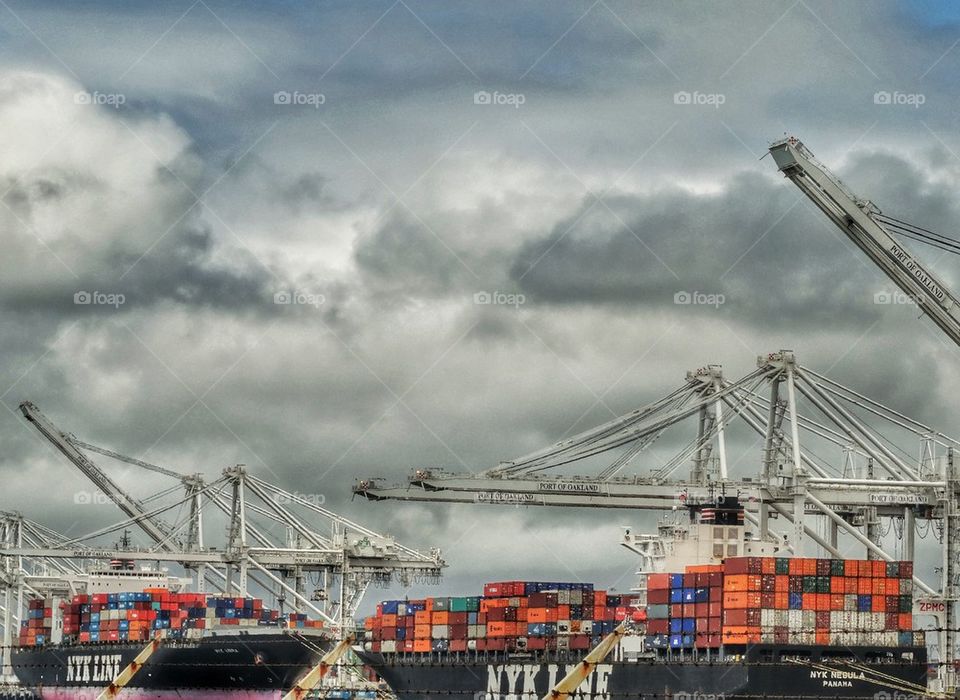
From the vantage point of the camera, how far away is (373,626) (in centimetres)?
8662

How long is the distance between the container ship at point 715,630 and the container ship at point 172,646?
19.6 metres

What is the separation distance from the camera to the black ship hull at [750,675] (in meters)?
65.9

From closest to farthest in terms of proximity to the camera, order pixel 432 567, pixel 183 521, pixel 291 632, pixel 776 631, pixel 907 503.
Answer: pixel 776 631 < pixel 907 503 < pixel 291 632 < pixel 432 567 < pixel 183 521

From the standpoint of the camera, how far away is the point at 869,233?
8025cm

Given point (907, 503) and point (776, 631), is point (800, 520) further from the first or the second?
point (776, 631)

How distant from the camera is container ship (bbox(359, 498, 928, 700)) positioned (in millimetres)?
66250

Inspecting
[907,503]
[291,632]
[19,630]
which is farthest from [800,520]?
[19,630]

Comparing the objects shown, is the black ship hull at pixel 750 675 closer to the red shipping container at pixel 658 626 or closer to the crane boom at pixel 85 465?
the red shipping container at pixel 658 626

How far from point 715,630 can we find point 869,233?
832 inches

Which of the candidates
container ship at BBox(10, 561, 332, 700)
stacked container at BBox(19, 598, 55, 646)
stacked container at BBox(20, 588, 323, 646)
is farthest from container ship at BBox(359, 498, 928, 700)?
stacked container at BBox(19, 598, 55, 646)

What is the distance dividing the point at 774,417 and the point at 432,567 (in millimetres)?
26436
